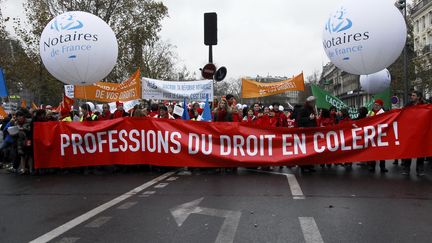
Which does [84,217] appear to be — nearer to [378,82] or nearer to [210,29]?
[210,29]

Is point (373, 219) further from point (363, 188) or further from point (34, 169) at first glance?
point (34, 169)

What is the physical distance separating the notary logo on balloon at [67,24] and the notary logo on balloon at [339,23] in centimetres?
594

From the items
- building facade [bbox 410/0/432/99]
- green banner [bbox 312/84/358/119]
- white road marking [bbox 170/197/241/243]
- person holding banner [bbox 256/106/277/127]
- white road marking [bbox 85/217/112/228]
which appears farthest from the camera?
building facade [bbox 410/0/432/99]

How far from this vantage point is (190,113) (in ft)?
46.4

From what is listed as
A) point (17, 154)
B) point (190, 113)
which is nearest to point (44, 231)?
point (17, 154)

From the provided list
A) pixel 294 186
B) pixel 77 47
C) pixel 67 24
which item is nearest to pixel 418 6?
pixel 67 24

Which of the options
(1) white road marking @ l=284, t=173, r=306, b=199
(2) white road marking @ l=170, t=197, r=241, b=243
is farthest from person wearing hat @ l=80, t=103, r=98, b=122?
(2) white road marking @ l=170, t=197, r=241, b=243

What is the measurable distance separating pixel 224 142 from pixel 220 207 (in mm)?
3593

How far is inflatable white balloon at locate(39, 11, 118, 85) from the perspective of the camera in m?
11.1

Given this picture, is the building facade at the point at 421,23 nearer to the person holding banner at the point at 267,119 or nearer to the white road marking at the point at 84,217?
the person holding banner at the point at 267,119

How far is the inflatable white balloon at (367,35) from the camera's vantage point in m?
9.82

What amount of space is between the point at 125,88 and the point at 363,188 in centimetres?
862

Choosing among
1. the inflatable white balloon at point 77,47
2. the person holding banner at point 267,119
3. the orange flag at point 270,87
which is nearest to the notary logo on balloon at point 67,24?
the inflatable white balloon at point 77,47

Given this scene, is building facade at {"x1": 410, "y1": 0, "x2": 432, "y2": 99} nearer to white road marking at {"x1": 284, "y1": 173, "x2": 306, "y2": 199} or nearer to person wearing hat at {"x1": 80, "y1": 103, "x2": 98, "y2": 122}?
person wearing hat at {"x1": 80, "y1": 103, "x2": 98, "y2": 122}
